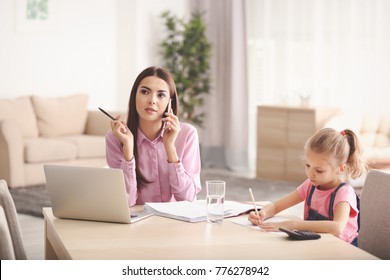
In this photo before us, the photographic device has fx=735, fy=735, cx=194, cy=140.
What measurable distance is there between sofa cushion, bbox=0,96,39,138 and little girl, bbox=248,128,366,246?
4.88 m

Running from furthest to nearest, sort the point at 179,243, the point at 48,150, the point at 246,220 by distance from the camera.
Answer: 1. the point at 48,150
2. the point at 246,220
3. the point at 179,243

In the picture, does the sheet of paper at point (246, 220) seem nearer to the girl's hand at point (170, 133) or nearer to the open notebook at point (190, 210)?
the open notebook at point (190, 210)

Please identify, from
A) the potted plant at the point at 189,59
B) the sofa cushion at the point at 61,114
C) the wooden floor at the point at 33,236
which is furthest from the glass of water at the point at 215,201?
the potted plant at the point at 189,59

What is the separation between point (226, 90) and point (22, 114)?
242cm

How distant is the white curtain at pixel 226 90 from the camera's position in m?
8.25

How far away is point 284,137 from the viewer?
24.3 feet

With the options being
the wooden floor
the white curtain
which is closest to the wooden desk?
the wooden floor

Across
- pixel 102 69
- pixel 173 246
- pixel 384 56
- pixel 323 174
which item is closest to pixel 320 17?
pixel 384 56

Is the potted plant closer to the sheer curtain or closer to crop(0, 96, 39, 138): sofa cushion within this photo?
the sheer curtain

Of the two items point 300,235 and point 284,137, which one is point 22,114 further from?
point 300,235

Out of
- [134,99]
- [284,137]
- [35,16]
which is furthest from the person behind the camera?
[35,16]

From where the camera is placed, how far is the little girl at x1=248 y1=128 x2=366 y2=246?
2555 millimetres

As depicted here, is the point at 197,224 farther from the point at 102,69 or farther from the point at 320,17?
the point at 102,69

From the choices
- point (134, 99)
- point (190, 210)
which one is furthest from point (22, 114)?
point (190, 210)
